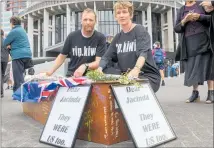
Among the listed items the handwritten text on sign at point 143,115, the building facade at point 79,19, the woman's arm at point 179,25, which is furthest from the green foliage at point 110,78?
the building facade at point 79,19

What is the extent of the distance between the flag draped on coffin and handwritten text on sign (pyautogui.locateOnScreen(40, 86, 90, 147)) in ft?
0.21

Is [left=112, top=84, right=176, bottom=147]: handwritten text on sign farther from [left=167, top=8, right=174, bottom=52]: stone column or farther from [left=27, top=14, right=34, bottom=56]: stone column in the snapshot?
[left=27, top=14, right=34, bottom=56]: stone column

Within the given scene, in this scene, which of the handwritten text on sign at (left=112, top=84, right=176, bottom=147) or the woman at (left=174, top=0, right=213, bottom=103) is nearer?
the handwritten text on sign at (left=112, top=84, right=176, bottom=147)

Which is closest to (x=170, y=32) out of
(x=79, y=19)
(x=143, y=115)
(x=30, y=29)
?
(x=79, y=19)

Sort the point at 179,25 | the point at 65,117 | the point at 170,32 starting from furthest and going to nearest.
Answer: the point at 170,32 < the point at 179,25 < the point at 65,117

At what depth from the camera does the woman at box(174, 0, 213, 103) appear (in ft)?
16.4

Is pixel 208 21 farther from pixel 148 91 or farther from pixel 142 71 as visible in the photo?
pixel 148 91

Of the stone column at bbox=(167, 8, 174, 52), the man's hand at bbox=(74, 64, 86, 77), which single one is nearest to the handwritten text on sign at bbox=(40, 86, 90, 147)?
the man's hand at bbox=(74, 64, 86, 77)

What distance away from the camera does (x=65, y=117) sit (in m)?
2.48

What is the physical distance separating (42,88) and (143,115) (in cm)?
140

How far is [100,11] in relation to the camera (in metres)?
53.3

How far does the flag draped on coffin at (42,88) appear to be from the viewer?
262 cm

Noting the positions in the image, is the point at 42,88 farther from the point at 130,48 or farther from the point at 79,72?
the point at 130,48

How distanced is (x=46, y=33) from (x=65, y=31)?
400 centimetres
